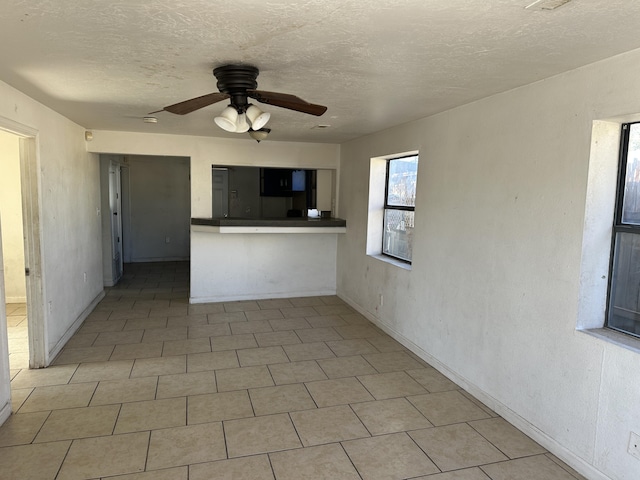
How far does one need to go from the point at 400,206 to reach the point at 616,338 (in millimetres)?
2595

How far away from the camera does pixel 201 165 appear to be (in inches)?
209

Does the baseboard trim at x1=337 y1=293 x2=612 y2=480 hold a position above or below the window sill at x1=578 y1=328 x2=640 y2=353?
below

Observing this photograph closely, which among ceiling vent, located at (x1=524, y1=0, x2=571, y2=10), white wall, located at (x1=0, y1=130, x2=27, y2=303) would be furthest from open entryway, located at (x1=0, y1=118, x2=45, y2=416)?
ceiling vent, located at (x1=524, y1=0, x2=571, y2=10)

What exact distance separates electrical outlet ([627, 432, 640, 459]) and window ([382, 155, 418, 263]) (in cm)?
249

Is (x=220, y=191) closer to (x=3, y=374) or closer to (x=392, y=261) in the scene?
(x=392, y=261)

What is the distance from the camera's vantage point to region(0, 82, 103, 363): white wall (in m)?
3.27

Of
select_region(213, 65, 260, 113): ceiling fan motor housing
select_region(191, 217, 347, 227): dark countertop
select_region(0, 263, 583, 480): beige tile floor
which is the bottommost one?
select_region(0, 263, 583, 480): beige tile floor

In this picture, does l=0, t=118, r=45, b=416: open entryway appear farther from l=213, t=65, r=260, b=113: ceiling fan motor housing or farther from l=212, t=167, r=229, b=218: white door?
l=212, t=167, r=229, b=218: white door

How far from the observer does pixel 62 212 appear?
3.91m

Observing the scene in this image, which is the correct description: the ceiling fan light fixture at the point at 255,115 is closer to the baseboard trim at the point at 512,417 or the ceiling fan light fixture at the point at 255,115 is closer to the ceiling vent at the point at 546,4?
the ceiling vent at the point at 546,4

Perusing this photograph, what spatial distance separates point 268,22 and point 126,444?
7.68 ft

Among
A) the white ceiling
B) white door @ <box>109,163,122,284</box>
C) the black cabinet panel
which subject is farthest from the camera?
the black cabinet panel

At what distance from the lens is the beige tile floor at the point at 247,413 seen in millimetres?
2279

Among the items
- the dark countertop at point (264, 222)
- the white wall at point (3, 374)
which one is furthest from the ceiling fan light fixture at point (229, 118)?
the dark countertop at point (264, 222)
